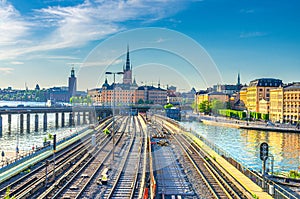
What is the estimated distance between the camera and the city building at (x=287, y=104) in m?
70.3

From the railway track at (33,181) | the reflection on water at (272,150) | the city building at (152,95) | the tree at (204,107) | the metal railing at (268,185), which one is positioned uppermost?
the city building at (152,95)

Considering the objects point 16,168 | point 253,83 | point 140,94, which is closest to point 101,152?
point 16,168

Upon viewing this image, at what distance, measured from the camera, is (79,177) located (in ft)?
60.8

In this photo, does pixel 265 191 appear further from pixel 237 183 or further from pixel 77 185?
pixel 77 185

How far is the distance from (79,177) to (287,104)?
61.9m

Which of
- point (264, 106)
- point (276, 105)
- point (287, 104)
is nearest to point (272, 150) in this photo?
point (287, 104)

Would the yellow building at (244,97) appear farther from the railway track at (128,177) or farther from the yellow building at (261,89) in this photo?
the railway track at (128,177)

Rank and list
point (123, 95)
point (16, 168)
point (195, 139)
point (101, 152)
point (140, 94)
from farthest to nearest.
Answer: point (140, 94) < point (123, 95) < point (195, 139) < point (101, 152) < point (16, 168)

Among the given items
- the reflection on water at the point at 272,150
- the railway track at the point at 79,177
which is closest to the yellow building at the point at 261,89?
the reflection on water at the point at 272,150

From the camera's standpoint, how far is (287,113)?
73.1 metres

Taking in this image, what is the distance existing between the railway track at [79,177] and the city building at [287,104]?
53.2m

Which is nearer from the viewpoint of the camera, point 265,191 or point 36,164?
point 265,191

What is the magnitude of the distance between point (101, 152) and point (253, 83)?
271ft

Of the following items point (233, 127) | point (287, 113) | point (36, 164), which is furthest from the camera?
point (287, 113)
